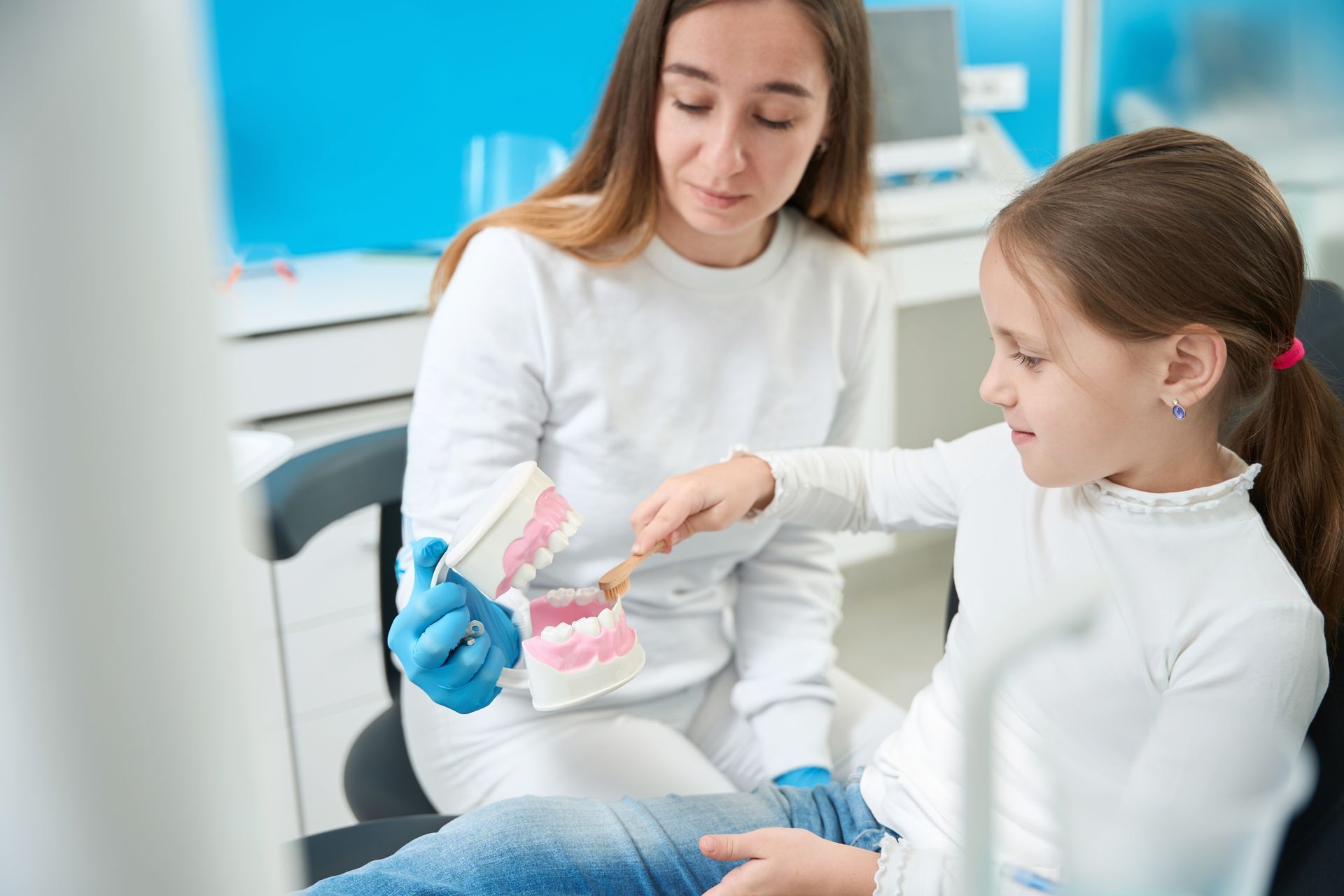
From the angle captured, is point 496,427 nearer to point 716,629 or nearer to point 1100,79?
point 716,629

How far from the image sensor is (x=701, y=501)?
93cm

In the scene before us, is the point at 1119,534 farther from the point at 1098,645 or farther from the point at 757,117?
the point at 757,117

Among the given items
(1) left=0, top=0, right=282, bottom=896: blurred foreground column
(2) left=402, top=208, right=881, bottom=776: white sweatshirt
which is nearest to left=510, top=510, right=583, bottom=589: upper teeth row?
(2) left=402, top=208, right=881, bottom=776: white sweatshirt

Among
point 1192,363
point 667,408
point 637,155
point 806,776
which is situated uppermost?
point 637,155

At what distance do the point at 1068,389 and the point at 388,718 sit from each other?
0.76 metres

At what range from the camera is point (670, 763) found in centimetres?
104

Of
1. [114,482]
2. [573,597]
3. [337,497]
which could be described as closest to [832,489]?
[573,597]

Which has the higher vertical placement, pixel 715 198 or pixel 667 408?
pixel 715 198

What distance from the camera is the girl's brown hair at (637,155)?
1.02m

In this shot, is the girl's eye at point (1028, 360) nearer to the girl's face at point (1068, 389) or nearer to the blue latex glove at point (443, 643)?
the girl's face at point (1068, 389)

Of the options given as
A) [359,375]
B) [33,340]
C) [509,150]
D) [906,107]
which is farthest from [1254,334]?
[906,107]

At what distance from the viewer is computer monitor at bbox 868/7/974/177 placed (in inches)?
98.0

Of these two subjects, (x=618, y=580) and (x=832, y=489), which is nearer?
(x=618, y=580)

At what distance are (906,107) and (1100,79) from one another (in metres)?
0.75
